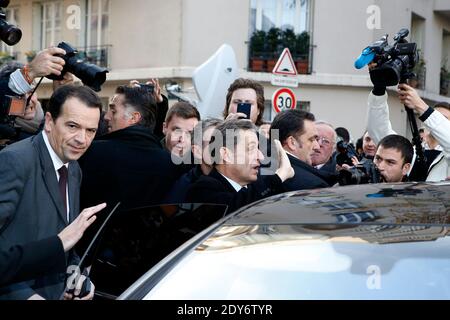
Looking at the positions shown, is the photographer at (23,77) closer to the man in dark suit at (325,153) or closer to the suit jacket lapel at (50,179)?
the suit jacket lapel at (50,179)

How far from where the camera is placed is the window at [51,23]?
24.3m

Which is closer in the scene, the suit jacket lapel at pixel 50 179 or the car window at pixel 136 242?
the car window at pixel 136 242

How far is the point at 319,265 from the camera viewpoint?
103 inches

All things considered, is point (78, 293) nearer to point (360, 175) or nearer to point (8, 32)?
point (8, 32)

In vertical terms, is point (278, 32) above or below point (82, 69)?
above

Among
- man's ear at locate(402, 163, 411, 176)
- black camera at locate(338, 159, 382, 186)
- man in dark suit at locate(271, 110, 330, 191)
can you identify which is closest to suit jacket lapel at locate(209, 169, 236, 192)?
man in dark suit at locate(271, 110, 330, 191)

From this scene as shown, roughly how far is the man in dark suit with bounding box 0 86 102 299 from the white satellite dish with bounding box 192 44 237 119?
4.00m

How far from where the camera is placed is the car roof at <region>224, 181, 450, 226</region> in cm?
282

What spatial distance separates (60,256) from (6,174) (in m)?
0.45

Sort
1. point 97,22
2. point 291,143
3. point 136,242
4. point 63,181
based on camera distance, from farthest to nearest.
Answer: point 97,22, point 291,143, point 63,181, point 136,242

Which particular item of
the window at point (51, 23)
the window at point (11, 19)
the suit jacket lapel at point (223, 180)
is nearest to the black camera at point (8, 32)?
the suit jacket lapel at point (223, 180)

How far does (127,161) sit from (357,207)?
198cm

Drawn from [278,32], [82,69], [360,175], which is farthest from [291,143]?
[278,32]

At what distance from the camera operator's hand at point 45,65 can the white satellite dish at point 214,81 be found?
10.9 feet
